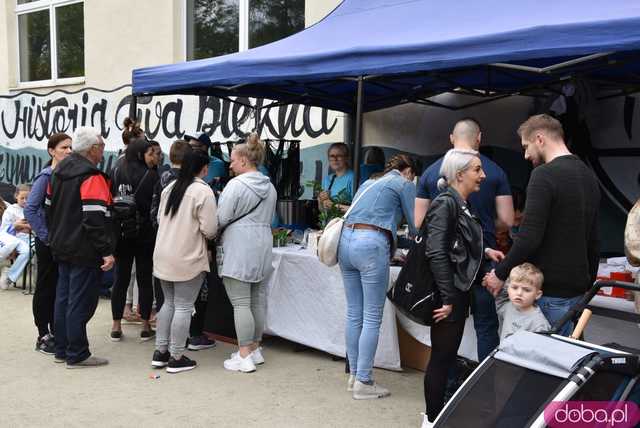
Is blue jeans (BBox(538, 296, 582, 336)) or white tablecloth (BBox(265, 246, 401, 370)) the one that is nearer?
blue jeans (BBox(538, 296, 582, 336))

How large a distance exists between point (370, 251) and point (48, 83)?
792cm

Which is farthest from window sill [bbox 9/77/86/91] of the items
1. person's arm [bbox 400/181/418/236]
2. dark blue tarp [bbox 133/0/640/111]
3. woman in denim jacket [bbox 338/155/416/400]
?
person's arm [bbox 400/181/418/236]

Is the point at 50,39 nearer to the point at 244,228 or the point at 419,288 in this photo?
the point at 244,228

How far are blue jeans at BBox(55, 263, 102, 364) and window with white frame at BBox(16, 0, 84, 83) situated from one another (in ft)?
19.5

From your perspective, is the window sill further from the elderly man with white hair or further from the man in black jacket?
the man in black jacket

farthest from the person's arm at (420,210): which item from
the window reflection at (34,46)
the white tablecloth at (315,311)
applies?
the window reflection at (34,46)

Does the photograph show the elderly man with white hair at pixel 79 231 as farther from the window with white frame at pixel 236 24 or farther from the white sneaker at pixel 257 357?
the window with white frame at pixel 236 24

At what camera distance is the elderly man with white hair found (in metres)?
4.55

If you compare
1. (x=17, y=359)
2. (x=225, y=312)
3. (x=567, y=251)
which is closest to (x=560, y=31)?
(x=567, y=251)

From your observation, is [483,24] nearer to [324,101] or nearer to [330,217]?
[330,217]

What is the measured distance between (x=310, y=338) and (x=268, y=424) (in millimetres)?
1307

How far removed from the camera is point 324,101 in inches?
260

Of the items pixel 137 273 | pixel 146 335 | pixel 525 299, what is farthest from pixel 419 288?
pixel 146 335

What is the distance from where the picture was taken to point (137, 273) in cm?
551
